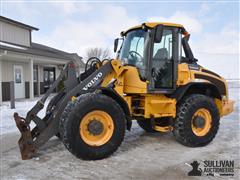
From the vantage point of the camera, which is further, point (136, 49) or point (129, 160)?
point (136, 49)

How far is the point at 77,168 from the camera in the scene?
4605 mm

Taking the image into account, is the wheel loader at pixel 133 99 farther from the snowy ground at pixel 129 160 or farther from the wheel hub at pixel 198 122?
the snowy ground at pixel 129 160

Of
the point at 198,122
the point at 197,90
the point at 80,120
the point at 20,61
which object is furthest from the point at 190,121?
the point at 20,61

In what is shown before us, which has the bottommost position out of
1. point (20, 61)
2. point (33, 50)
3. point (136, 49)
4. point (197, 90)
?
point (197, 90)

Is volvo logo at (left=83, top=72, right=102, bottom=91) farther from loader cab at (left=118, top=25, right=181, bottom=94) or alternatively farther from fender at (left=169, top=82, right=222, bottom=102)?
fender at (left=169, top=82, right=222, bottom=102)

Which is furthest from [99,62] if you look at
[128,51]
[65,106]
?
[65,106]

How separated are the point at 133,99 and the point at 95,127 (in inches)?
51.4

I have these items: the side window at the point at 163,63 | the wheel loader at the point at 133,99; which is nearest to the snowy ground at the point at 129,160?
the wheel loader at the point at 133,99

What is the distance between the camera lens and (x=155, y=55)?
579cm

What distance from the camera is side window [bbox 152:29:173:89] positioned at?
5818 mm

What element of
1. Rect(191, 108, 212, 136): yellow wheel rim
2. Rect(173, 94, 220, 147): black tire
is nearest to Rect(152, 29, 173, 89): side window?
Rect(173, 94, 220, 147): black tire

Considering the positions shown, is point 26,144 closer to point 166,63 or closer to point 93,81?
point 93,81

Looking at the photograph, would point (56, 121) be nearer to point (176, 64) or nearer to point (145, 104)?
point (145, 104)

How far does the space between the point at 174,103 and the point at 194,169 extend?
5.51 ft
